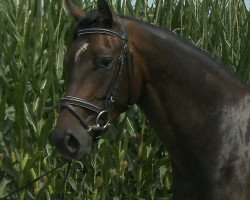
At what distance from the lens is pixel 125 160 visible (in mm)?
4035

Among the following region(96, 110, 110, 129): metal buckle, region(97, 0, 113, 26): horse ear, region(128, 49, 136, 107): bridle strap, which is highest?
region(97, 0, 113, 26): horse ear

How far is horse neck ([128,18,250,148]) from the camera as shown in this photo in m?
2.57

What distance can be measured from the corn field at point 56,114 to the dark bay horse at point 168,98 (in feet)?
4.00

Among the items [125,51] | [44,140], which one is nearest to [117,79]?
[125,51]

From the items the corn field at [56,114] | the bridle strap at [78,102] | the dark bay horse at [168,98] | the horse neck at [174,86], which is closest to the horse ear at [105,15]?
the dark bay horse at [168,98]

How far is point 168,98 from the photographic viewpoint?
2572mm

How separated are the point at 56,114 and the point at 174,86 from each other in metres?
1.42

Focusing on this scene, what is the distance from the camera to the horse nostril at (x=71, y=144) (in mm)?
2402

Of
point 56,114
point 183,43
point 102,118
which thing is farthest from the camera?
point 56,114

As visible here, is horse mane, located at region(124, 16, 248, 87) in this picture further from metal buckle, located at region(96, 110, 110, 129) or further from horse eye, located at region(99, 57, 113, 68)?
metal buckle, located at region(96, 110, 110, 129)

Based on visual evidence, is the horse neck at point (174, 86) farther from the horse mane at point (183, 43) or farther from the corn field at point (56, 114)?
the corn field at point (56, 114)

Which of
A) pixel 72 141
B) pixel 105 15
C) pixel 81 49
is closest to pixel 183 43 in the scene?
pixel 105 15

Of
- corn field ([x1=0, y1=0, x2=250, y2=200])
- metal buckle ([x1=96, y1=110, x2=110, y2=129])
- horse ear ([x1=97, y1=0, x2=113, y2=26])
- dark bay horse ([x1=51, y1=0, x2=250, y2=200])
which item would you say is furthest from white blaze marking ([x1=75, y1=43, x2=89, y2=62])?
corn field ([x1=0, y1=0, x2=250, y2=200])

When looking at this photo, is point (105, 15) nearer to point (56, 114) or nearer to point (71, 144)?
point (71, 144)
